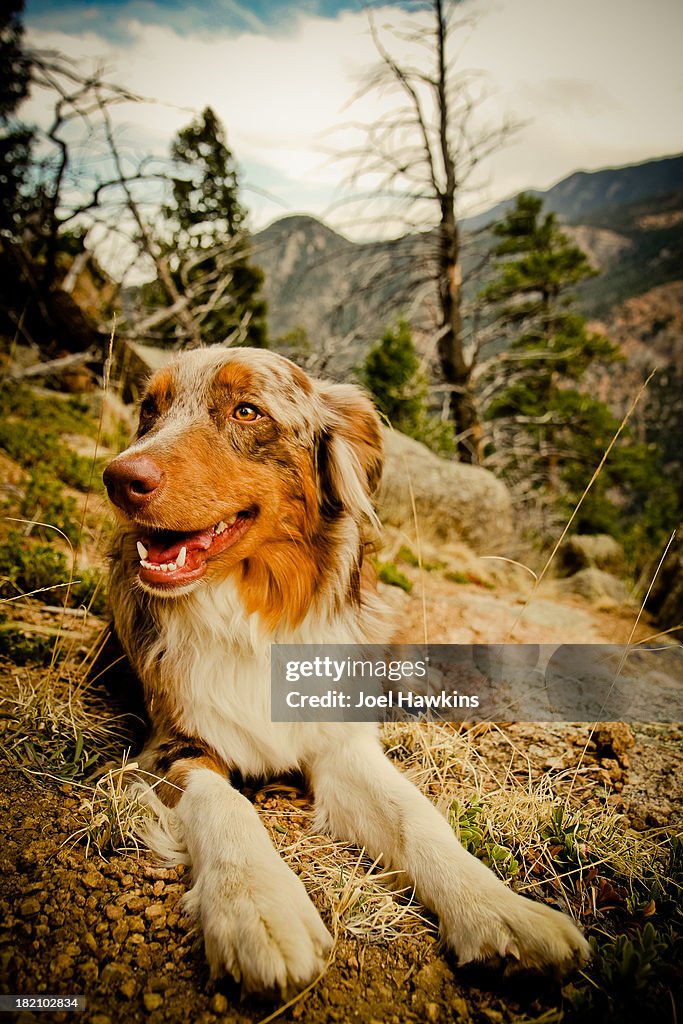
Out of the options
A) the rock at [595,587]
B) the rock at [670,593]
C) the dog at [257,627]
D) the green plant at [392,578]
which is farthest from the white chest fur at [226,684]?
the rock at [595,587]

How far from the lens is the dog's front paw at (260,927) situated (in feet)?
4.41

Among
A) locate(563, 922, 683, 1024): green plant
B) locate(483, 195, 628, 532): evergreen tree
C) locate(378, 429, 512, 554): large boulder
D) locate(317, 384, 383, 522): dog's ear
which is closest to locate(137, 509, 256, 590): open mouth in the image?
locate(317, 384, 383, 522): dog's ear

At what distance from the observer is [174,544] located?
81.3 inches

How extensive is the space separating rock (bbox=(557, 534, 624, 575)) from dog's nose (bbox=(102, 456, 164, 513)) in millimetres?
8136

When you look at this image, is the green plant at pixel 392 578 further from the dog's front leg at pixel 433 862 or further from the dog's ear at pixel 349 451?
the dog's front leg at pixel 433 862

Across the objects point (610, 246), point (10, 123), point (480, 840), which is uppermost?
point (610, 246)

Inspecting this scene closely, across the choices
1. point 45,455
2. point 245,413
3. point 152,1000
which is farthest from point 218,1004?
point 45,455

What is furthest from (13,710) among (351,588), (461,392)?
(461,392)

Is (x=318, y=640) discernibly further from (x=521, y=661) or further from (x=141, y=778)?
(x=521, y=661)

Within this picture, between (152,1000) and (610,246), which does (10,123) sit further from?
(610,246)

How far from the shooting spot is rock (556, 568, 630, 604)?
263 inches

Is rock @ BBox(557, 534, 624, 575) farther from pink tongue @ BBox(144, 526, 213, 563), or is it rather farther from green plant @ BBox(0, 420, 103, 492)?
pink tongue @ BBox(144, 526, 213, 563)

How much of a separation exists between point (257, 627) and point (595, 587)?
588cm

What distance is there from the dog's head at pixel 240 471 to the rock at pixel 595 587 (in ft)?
16.5
